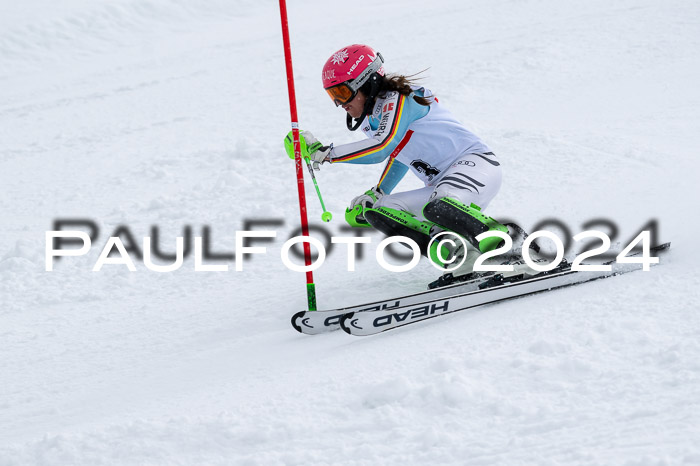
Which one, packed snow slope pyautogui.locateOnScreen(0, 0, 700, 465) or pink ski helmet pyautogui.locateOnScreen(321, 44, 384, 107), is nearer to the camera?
packed snow slope pyautogui.locateOnScreen(0, 0, 700, 465)

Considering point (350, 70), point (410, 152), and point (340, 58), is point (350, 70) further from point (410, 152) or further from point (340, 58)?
point (410, 152)

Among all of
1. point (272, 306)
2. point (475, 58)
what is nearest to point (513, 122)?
point (475, 58)

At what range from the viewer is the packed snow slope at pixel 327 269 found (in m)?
3.27

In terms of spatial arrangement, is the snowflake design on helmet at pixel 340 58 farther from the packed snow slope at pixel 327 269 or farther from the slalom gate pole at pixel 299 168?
the packed snow slope at pixel 327 269

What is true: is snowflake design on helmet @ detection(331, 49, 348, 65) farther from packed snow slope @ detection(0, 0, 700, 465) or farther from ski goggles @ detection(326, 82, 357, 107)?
packed snow slope @ detection(0, 0, 700, 465)

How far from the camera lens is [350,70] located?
4871mm

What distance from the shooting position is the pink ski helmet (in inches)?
192

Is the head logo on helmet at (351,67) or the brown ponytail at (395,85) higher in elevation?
the head logo on helmet at (351,67)

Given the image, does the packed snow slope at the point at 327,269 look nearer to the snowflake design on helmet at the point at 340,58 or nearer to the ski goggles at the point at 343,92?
the ski goggles at the point at 343,92

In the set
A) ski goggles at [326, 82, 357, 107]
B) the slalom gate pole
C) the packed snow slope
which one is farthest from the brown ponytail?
the packed snow slope

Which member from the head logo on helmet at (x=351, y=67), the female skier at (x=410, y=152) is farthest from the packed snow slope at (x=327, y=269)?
the head logo on helmet at (x=351, y=67)

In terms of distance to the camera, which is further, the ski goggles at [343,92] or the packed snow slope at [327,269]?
the ski goggles at [343,92]

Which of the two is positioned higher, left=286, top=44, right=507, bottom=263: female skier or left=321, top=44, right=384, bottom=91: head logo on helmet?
left=321, top=44, right=384, bottom=91: head logo on helmet

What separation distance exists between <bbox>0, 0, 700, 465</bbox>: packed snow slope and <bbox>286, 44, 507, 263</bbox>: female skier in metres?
0.59
